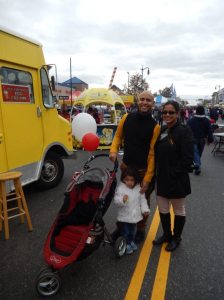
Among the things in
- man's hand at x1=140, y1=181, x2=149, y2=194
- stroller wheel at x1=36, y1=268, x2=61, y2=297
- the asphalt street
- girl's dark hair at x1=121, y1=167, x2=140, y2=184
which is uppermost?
girl's dark hair at x1=121, y1=167, x2=140, y2=184

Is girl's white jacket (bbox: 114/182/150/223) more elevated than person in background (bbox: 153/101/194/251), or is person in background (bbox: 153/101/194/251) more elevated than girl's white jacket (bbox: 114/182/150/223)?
person in background (bbox: 153/101/194/251)

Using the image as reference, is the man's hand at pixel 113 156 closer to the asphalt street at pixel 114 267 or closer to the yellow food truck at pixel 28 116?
the asphalt street at pixel 114 267

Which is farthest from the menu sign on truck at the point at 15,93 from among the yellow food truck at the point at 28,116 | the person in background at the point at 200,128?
the person in background at the point at 200,128

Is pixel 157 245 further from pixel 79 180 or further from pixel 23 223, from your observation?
pixel 23 223

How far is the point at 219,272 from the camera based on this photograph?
307 centimetres

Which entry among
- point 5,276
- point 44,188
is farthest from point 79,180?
point 44,188

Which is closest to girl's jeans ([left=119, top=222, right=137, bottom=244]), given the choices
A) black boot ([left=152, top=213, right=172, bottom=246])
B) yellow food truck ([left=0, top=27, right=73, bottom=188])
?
black boot ([left=152, top=213, right=172, bottom=246])

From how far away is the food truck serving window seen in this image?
463cm

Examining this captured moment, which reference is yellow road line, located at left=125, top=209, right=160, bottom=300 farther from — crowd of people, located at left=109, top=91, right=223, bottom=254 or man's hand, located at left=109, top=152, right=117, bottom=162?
man's hand, located at left=109, top=152, right=117, bottom=162

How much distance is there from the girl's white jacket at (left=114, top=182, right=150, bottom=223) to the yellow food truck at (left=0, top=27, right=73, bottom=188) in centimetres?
236

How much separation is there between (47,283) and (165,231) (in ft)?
5.53

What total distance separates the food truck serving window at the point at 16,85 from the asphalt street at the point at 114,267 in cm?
211

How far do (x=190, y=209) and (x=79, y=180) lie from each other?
2.60 m

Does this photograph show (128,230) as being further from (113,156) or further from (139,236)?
(113,156)
